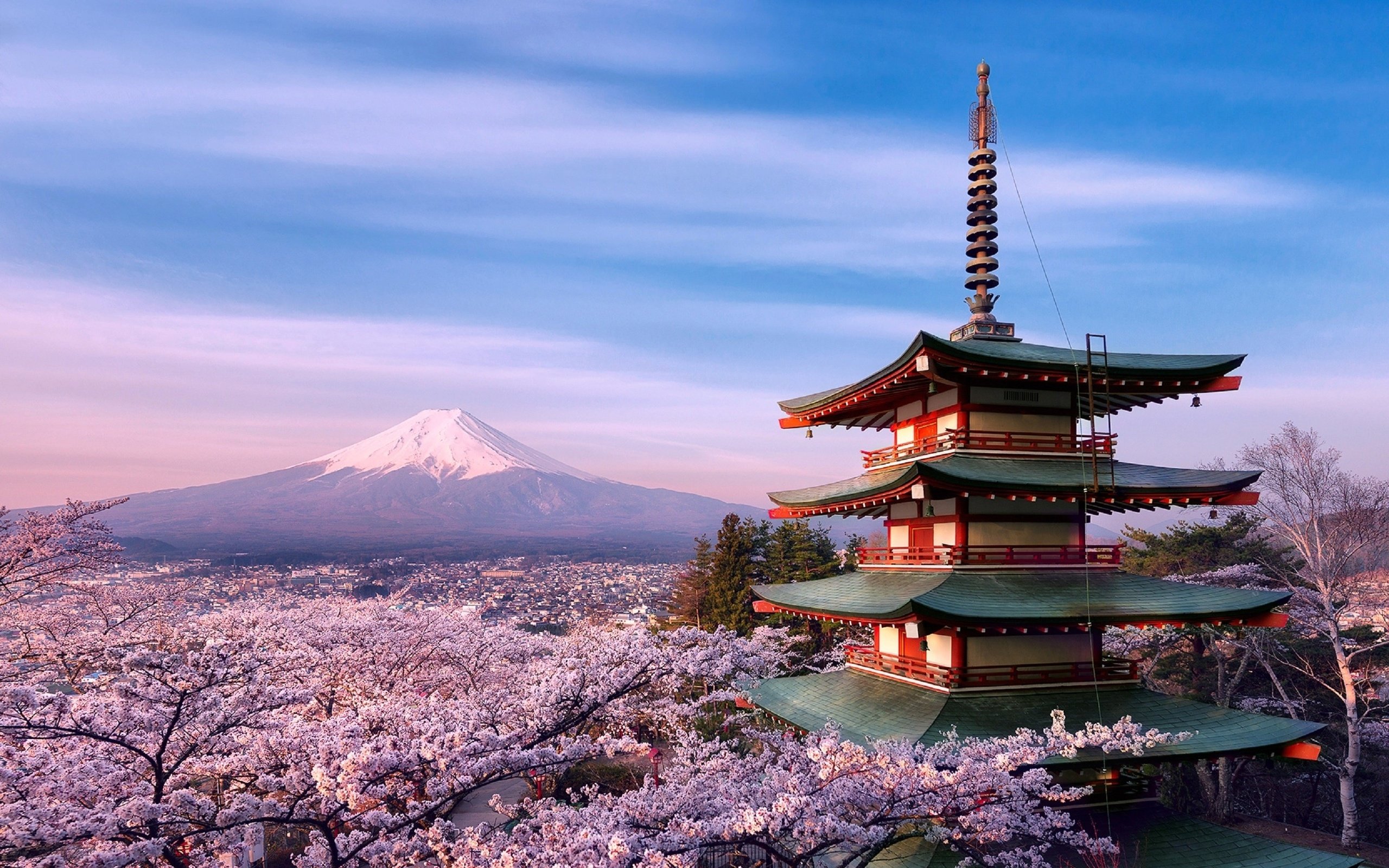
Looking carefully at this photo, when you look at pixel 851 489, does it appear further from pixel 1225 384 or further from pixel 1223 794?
pixel 1223 794

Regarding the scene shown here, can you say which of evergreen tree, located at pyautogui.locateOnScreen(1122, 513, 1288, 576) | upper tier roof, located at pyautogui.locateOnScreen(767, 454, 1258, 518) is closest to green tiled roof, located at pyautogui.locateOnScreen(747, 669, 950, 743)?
upper tier roof, located at pyautogui.locateOnScreen(767, 454, 1258, 518)

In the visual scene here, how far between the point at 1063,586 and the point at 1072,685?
1.75m

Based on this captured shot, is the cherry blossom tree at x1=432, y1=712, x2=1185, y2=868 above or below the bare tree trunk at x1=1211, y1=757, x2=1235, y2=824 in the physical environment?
above

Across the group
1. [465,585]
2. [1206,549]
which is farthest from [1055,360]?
[465,585]

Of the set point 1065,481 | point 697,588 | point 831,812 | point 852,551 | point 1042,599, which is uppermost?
point 1065,481

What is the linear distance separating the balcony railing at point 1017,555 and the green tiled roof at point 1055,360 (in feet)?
10.6

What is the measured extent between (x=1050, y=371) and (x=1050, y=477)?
1.88 meters

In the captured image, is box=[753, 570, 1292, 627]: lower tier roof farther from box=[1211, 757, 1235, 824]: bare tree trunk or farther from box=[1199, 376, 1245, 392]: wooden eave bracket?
box=[1211, 757, 1235, 824]: bare tree trunk

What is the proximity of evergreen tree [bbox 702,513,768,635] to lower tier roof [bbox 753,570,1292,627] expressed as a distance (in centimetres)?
2121

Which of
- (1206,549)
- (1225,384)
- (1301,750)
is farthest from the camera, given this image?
(1206,549)

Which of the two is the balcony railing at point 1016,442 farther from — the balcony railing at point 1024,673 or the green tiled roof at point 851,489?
the balcony railing at point 1024,673

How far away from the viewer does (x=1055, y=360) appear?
13.2 meters

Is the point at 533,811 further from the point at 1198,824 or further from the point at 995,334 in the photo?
the point at 995,334

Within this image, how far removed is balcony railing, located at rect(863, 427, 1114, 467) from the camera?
13.4m
